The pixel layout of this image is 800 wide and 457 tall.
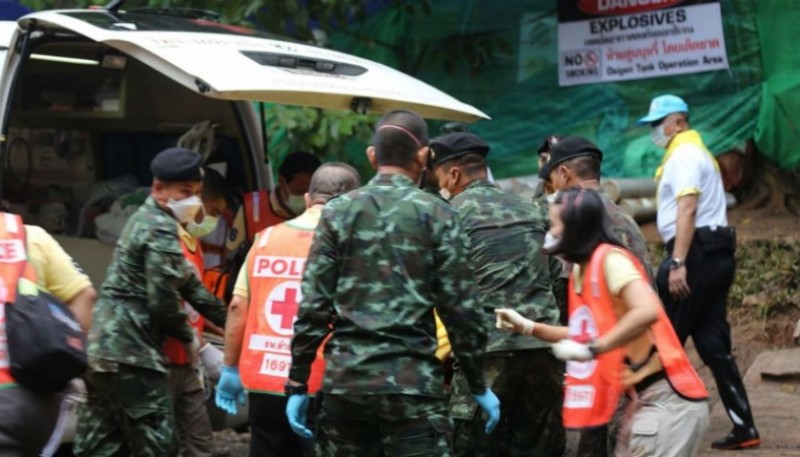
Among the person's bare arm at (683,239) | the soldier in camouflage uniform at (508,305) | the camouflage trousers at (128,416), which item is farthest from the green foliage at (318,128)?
the camouflage trousers at (128,416)

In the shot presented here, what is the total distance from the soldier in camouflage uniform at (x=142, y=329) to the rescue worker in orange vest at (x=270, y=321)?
0.21 m

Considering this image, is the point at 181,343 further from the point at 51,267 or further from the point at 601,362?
the point at 601,362

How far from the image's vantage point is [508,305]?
6.68 metres

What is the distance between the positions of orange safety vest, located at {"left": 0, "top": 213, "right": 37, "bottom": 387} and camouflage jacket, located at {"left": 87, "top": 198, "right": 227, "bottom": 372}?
3.74 feet

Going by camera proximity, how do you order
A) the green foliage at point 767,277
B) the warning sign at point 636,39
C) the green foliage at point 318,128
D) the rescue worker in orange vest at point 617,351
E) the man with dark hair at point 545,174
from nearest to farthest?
the rescue worker in orange vest at point 617,351 → the man with dark hair at point 545,174 → the green foliage at point 767,277 → the green foliage at point 318,128 → the warning sign at point 636,39

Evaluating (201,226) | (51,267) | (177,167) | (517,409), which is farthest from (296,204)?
(51,267)

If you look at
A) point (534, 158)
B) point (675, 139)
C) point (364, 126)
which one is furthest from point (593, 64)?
point (675, 139)

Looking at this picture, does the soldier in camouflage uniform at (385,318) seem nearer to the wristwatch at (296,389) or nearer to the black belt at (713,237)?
the wristwatch at (296,389)

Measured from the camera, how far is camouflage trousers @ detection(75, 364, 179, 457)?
638 centimetres

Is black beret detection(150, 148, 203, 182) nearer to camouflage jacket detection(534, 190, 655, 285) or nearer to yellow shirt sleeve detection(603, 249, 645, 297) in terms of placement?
camouflage jacket detection(534, 190, 655, 285)

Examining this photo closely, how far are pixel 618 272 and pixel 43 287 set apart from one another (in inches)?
80.7

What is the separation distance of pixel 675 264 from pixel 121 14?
10.7 ft

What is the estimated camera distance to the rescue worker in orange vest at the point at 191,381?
6641 mm

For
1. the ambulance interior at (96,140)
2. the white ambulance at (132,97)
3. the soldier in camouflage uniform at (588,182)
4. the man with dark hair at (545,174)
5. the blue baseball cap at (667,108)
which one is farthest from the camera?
the ambulance interior at (96,140)
